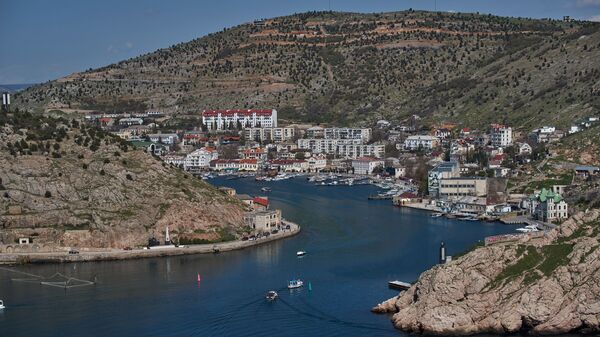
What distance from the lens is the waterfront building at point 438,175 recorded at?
50.6 m

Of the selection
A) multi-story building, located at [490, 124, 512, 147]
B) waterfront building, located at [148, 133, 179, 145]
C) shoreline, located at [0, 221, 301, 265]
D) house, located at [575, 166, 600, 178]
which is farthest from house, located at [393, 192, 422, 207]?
waterfront building, located at [148, 133, 179, 145]

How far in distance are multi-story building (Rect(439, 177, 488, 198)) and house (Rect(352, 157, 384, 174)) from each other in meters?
15.4

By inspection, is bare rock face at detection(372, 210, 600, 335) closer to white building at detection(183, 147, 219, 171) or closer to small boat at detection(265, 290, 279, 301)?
small boat at detection(265, 290, 279, 301)

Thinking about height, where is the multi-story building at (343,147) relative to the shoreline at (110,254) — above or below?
above

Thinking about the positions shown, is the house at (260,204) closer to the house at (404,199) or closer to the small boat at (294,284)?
the house at (404,199)

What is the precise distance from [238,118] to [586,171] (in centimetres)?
4183

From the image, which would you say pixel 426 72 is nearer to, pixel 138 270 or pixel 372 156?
pixel 372 156

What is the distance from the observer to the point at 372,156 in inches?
2739

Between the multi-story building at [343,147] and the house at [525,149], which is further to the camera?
the multi-story building at [343,147]

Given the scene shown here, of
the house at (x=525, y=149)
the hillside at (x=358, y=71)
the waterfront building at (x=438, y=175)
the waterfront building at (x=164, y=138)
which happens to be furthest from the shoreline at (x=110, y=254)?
the hillside at (x=358, y=71)

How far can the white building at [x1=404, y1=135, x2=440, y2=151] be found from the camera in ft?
225

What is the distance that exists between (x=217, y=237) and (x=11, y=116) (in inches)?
471

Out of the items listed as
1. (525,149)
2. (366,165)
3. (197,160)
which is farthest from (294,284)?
(197,160)

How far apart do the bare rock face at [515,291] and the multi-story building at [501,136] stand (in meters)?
41.2
